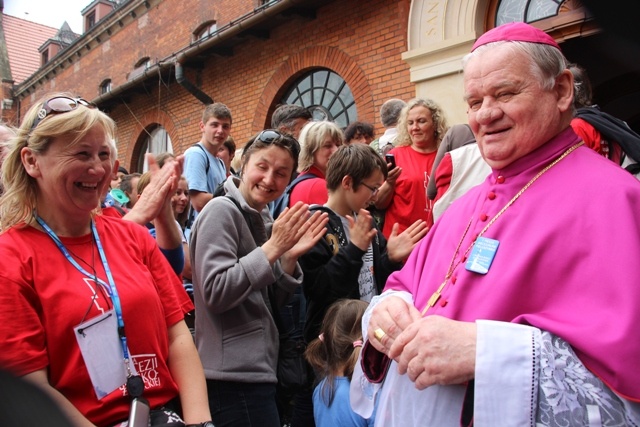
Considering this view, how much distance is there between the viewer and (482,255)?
157 cm

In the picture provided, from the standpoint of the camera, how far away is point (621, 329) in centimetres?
125

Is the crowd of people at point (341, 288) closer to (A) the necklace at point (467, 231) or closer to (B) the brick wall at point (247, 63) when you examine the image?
(A) the necklace at point (467, 231)

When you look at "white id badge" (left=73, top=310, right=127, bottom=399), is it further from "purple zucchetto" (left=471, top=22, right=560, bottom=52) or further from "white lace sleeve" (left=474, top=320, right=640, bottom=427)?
"purple zucchetto" (left=471, top=22, right=560, bottom=52)

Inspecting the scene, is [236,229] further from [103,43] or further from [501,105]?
[103,43]

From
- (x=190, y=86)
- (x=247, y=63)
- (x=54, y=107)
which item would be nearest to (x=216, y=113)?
(x=54, y=107)

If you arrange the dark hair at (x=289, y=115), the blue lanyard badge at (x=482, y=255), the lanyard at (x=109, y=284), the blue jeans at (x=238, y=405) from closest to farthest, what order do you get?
the blue lanyard badge at (x=482, y=255), the lanyard at (x=109, y=284), the blue jeans at (x=238, y=405), the dark hair at (x=289, y=115)

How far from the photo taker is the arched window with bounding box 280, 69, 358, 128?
28.1 feet

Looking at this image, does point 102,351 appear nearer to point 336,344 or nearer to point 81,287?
point 81,287

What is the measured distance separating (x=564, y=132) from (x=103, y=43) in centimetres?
1693

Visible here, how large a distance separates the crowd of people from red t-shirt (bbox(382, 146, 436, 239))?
92cm

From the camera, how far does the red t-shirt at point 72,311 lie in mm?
1610

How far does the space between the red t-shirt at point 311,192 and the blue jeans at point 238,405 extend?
5.16 ft

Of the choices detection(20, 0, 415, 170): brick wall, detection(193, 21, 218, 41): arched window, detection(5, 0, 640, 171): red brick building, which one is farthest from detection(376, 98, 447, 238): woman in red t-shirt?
detection(193, 21, 218, 41): arched window

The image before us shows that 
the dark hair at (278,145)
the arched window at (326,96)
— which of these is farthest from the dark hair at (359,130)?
the arched window at (326,96)
